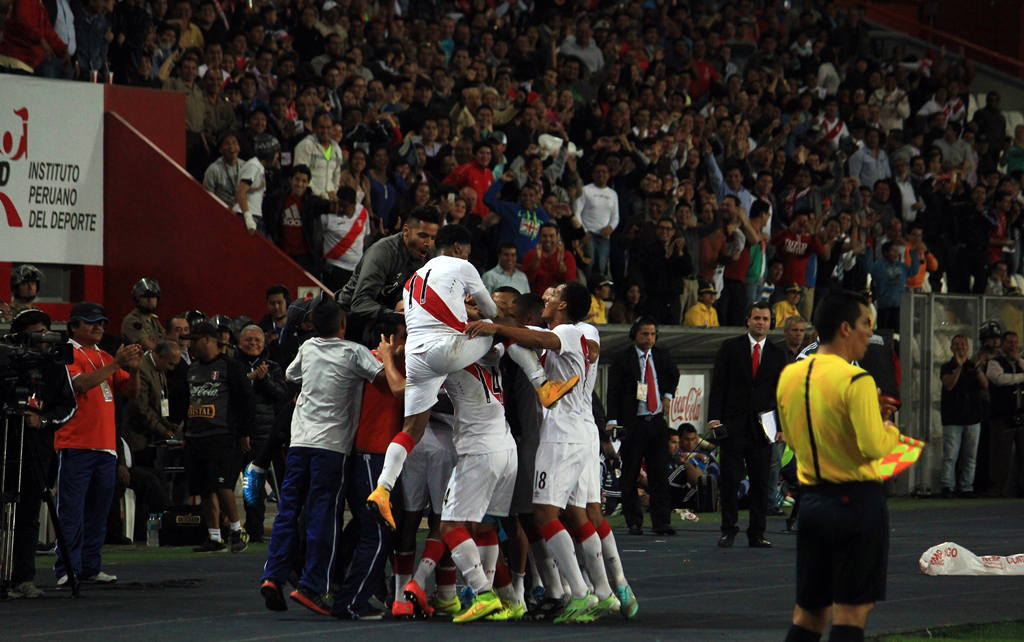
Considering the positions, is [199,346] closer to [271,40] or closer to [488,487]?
[488,487]

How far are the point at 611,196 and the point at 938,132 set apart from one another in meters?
10.4

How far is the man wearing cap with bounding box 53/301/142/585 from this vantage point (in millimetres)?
11359

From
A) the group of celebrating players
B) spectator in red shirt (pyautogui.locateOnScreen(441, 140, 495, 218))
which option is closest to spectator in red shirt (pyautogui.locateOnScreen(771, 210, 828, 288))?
spectator in red shirt (pyautogui.locateOnScreen(441, 140, 495, 218))

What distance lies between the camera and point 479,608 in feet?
31.6

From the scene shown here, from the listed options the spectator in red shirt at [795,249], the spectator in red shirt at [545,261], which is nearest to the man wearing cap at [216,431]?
the spectator in red shirt at [545,261]

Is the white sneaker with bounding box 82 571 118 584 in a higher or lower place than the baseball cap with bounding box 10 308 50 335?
lower

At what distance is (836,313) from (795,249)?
16.8 m

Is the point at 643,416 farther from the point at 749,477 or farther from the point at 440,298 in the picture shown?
the point at 440,298

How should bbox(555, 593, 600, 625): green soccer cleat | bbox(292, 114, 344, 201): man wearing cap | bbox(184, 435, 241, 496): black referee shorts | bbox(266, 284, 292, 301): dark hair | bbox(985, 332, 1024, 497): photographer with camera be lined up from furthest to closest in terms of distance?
bbox(985, 332, 1024, 497): photographer with camera → bbox(292, 114, 344, 201): man wearing cap → bbox(266, 284, 292, 301): dark hair → bbox(184, 435, 241, 496): black referee shorts → bbox(555, 593, 600, 625): green soccer cleat

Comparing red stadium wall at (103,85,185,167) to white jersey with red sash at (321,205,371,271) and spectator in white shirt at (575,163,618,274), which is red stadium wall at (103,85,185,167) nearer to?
white jersey with red sash at (321,205,371,271)

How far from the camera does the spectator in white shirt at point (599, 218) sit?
21547 millimetres

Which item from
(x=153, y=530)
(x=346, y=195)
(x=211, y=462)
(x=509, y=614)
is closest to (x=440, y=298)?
(x=509, y=614)

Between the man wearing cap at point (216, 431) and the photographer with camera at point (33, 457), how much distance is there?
3.36 metres

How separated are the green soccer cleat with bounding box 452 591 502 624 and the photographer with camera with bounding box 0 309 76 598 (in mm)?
3139
